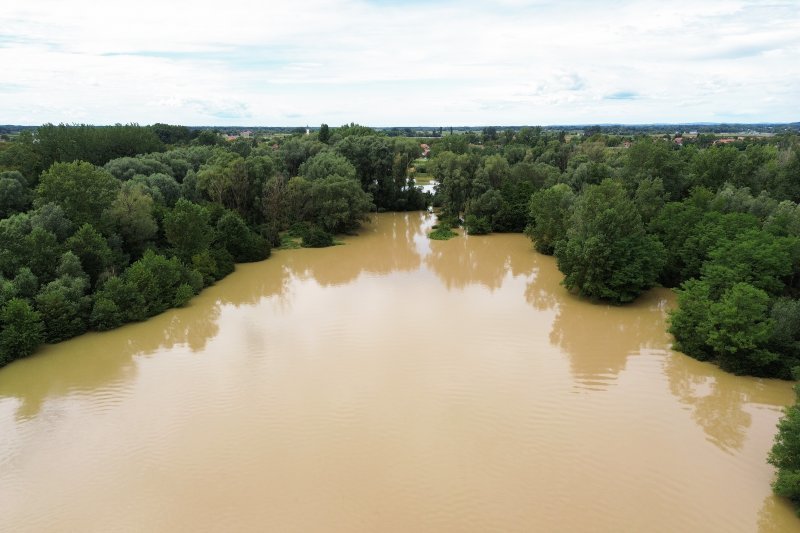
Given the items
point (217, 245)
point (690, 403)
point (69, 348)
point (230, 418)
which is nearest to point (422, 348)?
point (230, 418)

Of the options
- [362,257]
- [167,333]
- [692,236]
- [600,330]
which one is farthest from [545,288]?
[167,333]

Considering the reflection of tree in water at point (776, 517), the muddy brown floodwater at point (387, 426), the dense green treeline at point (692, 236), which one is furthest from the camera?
the dense green treeline at point (692, 236)

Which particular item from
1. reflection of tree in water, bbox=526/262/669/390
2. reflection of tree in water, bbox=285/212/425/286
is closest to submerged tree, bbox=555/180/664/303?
reflection of tree in water, bbox=526/262/669/390

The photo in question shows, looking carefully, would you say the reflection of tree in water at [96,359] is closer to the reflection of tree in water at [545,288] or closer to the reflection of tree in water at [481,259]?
the reflection of tree in water at [481,259]

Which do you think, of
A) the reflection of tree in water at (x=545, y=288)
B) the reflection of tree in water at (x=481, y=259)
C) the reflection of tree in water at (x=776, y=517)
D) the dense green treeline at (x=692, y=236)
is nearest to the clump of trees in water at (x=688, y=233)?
the dense green treeline at (x=692, y=236)

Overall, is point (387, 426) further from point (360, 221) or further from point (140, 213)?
point (360, 221)
